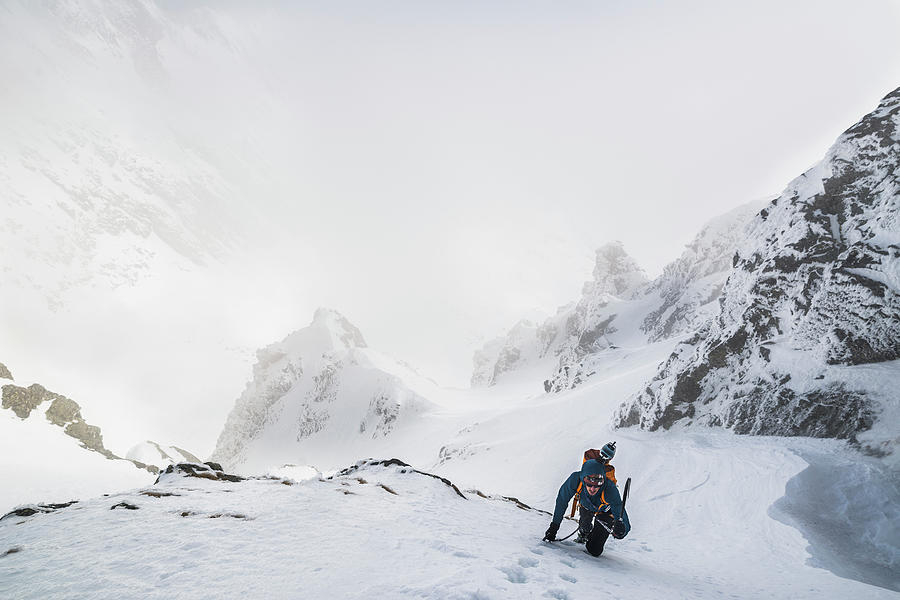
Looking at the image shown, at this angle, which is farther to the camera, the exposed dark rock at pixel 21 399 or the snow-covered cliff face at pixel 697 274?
the snow-covered cliff face at pixel 697 274

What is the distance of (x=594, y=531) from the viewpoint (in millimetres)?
7496

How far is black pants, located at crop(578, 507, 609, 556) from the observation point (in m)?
7.41

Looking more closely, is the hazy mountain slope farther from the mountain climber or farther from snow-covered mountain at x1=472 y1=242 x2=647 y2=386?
snow-covered mountain at x1=472 y1=242 x2=647 y2=386

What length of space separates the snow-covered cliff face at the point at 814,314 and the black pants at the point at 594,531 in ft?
48.6

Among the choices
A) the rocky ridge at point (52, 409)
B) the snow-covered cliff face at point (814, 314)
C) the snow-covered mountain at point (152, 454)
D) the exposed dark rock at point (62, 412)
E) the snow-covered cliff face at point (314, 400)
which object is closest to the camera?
the snow-covered cliff face at point (814, 314)

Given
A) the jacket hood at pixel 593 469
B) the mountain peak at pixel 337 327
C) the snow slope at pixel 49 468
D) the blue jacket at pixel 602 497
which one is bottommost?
the snow slope at pixel 49 468

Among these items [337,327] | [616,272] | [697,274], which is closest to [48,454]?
[337,327]

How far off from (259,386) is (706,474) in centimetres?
12654

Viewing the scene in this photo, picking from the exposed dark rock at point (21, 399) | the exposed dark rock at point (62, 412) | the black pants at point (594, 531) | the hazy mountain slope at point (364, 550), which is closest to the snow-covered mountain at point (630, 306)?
the hazy mountain slope at point (364, 550)

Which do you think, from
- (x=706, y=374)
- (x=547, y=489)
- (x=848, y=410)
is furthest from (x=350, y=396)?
(x=848, y=410)

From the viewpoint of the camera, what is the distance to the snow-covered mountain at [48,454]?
24.9 m

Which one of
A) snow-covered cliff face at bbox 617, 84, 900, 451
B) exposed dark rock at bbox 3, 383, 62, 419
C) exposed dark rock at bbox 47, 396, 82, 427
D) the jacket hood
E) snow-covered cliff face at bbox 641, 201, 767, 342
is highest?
snow-covered cliff face at bbox 641, 201, 767, 342

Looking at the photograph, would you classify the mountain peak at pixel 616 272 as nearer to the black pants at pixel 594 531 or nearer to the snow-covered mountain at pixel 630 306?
the snow-covered mountain at pixel 630 306

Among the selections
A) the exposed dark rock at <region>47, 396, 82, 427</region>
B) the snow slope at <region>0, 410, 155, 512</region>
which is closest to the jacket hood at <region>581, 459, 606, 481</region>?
the snow slope at <region>0, 410, 155, 512</region>
